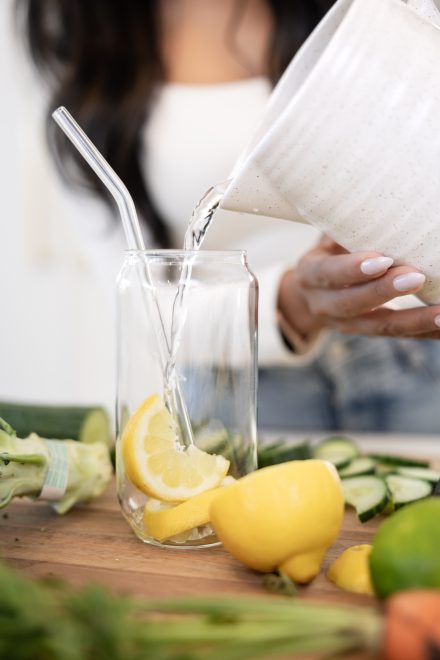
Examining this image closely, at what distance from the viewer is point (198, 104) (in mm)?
1585

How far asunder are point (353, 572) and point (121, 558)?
0.21 meters

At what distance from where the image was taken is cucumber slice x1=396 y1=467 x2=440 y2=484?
2.80 ft

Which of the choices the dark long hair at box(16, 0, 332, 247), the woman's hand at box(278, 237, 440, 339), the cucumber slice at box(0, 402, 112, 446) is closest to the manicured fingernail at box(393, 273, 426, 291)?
the woman's hand at box(278, 237, 440, 339)

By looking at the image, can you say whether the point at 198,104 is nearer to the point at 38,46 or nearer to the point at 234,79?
the point at 234,79

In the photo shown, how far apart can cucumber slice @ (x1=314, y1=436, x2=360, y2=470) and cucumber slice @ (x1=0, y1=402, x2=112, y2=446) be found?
0.92 ft

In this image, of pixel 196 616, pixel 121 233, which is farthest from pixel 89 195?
pixel 196 616

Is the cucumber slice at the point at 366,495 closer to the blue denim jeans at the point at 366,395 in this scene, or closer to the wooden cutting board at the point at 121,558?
the wooden cutting board at the point at 121,558

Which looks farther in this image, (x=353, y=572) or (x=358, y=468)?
(x=358, y=468)

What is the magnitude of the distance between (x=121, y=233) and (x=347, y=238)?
3.16ft

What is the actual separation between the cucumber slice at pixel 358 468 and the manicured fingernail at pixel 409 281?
0.29 meters

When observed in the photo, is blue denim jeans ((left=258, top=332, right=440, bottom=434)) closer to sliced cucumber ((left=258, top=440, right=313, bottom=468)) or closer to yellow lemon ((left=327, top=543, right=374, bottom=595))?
sliced cucumber ((left=258, top=440, right=313, bottom=468))

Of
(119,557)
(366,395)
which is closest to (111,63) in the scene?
(366,395)

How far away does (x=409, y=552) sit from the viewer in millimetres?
510

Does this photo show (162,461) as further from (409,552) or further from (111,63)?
(111,63)
